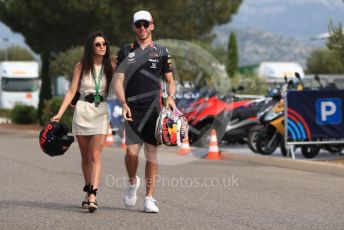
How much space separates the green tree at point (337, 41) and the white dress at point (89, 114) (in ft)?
28.6

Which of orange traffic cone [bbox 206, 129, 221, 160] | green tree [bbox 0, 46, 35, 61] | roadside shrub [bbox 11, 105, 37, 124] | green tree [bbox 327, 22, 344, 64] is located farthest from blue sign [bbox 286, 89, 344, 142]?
green tree [bbox 0, 46, 35, 61]

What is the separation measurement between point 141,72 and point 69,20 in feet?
90.4

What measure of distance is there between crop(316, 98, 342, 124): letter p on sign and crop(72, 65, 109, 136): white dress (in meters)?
8.63

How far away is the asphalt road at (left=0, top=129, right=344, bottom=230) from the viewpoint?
8.50m

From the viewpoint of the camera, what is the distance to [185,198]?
1061cm

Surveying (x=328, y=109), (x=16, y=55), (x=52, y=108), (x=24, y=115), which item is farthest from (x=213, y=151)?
(x=16, y=55)

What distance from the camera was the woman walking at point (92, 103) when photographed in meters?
9.29

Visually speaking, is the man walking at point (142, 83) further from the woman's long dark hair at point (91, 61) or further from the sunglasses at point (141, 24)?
the woman's long dark hair at point (91, 61)

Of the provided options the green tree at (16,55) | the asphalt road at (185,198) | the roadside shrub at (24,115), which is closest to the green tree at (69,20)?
the roadside shrub at (24,115)

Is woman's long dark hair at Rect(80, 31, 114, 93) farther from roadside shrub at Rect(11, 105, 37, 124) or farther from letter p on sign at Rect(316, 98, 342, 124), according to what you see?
roadside shrub at Rect(11, 105, 37, 124)

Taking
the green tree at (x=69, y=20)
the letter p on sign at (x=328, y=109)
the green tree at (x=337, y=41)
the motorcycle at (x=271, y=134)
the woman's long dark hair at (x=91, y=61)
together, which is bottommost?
the motorcycle at (x=271, y=134)

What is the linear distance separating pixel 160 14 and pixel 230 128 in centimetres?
1798

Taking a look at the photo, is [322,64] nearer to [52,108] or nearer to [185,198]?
[52,108]

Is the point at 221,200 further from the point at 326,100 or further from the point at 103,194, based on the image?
the point at 326,100
